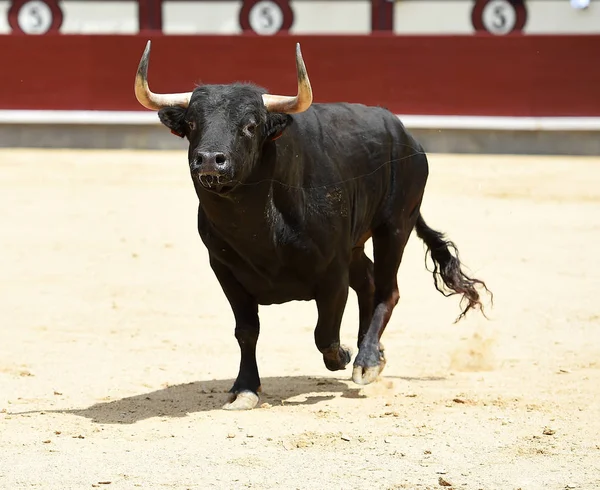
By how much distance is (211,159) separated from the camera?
13.3 feet

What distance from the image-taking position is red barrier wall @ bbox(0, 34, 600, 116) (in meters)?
14.0

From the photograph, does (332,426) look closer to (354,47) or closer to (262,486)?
(262,486)

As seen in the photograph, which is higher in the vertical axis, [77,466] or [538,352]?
[77,466]

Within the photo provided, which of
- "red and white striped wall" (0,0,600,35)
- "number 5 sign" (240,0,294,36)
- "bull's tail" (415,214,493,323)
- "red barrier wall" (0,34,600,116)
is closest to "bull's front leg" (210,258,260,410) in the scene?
"bull's tail" (415,214,493,323)

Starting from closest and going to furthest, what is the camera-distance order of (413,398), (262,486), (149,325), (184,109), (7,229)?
(262,486)
(184,109)
(413,398)
(149,325)
(7,229)

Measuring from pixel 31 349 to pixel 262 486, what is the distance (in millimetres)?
2418

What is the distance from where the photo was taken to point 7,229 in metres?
9.04

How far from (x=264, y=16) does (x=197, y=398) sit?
13278mm

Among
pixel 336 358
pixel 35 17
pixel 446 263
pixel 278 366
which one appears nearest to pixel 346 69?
pixel 35 17

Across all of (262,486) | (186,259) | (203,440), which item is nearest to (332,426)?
(203,440)

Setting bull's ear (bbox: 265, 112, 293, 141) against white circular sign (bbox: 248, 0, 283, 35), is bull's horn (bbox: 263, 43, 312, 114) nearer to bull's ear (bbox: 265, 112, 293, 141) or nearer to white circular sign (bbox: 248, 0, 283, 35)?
bull's ear (bbox: 265, 112, 293, 141)

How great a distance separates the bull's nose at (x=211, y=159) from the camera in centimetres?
404

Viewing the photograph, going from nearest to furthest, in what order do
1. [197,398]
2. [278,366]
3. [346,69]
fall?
[197,398] < [278,366] < [346,69]

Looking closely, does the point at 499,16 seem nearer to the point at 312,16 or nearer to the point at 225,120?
the point at 312,16
